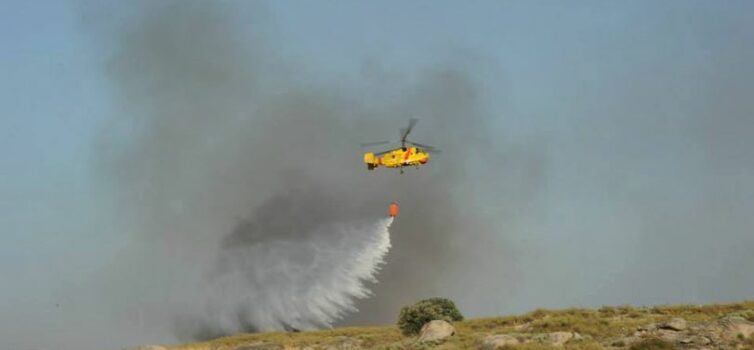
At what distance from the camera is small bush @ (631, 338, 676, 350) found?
42.1 m

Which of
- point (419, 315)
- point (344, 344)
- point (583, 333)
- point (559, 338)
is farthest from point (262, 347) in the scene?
point (559, 338)

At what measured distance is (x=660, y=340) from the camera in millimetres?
43312

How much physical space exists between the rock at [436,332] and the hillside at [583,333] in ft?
2.48

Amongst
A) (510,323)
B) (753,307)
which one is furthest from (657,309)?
(510,323)

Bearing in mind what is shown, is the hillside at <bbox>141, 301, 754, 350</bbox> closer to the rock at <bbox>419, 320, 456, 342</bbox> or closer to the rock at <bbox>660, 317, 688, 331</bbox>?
the rock at <bbox>660, 317, 688, 331</bbox>

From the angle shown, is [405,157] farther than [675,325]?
Yes

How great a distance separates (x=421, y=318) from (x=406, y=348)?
43.9 ft

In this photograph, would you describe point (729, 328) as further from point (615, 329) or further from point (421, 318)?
point (421, 318)

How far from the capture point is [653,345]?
42.4 metres

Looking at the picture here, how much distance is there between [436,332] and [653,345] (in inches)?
591

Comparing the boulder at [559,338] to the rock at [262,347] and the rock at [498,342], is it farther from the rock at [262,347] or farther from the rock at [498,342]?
the rock at [262,347]

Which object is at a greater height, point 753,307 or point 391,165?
point 391,165

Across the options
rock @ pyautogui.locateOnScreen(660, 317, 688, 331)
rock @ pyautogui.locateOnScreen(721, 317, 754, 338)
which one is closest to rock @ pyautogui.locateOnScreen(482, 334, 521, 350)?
rock @ pyautogui.locateOnScreen(660, 317, 688, 331)

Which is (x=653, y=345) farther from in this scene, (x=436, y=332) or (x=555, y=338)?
(x=436, y=332)
